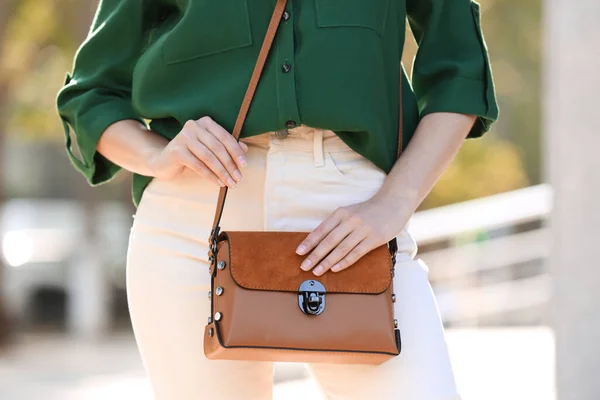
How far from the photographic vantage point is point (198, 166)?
1738 millimetres

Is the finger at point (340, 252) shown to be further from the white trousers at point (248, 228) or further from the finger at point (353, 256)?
the white trousers at point (248, 228)

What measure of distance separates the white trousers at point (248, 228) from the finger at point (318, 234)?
3.2 inches

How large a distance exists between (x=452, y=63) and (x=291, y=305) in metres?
0.61

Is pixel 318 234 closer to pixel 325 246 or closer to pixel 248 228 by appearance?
pixel 325 246

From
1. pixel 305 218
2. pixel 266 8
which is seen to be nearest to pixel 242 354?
pixel 305 218

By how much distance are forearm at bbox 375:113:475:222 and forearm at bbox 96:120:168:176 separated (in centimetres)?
47

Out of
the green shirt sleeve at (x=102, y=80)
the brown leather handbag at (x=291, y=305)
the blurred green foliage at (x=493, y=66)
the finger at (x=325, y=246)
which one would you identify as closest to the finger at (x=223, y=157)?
the brown leather handbag at (x=291, y=305)

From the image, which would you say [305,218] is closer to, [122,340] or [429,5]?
[429,5]

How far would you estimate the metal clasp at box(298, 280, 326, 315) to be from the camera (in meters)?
1.62

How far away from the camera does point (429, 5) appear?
1916 mm

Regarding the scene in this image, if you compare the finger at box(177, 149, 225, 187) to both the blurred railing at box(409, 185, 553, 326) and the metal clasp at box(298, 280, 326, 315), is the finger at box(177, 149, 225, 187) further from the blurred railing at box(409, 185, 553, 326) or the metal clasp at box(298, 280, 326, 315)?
the blurred railing at box(409, 185, 553, 326)

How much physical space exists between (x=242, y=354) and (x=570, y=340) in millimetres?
1949

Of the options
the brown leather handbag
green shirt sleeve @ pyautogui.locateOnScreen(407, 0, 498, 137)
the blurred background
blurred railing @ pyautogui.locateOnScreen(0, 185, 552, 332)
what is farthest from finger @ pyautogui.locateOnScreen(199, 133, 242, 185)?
blurred railing @ pyautogui.locateOnScreen(0, 185, 552, 332)

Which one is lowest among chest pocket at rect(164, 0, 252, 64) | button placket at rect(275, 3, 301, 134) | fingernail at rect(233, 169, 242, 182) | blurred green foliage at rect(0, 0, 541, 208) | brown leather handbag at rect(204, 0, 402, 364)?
brown leather handbag at rect(204, 0, 402, 364)
